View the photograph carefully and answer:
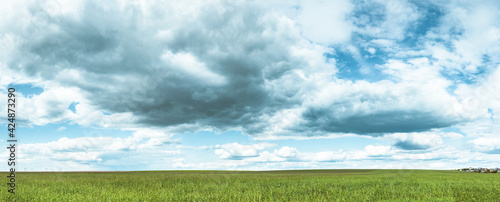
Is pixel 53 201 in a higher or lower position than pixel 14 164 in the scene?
lower

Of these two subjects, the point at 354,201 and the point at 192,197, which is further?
the point at 192,197

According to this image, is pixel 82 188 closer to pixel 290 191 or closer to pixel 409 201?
pixel 290 191

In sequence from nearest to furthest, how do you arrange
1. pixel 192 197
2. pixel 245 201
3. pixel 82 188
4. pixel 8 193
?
pixel 245 201 → pixel 192 197 → pixel 8 193 → pixel 82 188

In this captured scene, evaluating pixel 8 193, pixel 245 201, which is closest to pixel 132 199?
pixel 245 201

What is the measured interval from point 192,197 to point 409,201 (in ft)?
44.8

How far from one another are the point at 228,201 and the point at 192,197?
2.98 metres

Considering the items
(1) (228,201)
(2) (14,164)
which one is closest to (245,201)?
(1) (228,201)

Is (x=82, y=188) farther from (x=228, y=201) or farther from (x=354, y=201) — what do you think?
(x=354, y=201)

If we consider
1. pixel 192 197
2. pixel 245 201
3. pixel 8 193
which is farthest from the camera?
pixel 8 193

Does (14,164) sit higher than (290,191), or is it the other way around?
(14,164)

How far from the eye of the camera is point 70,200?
61.2 ft

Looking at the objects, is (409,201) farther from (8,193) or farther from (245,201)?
(8,193)

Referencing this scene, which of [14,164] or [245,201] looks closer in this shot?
[245,201]

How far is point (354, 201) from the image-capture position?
18484 mm
